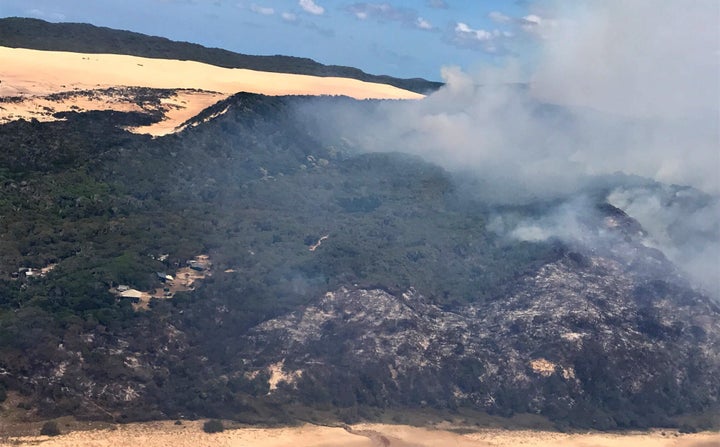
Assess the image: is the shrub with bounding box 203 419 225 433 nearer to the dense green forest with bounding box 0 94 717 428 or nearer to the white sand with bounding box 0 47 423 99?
the dense green forest with bounding box 0 94 717 428

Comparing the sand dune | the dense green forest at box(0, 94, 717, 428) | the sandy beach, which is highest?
the sand dune

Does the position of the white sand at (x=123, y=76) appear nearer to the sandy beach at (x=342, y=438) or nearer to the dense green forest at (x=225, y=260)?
the dense green forest at (x=225, y=260)

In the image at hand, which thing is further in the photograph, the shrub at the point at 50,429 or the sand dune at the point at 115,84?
the sand dune at the point at 115,84

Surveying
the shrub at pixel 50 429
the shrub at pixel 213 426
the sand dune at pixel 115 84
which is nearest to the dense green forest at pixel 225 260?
the shrub at pixel 213 426

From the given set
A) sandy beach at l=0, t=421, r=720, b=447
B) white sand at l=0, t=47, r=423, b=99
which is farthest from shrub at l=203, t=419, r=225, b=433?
white sand at l=0, t=47, r=423, b=99

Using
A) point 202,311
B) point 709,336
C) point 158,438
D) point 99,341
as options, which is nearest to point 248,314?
point 202,311

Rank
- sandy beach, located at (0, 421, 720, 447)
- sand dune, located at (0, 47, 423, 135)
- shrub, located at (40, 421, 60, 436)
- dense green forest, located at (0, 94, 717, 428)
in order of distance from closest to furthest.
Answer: shrub, located at (40, 421, 60, 436) < sandy beach, located at (0, 421, 720, 447) < dense green forest, located at (0, 94, 717, 428) < sand dune, located at (0, 47, 423, 135)

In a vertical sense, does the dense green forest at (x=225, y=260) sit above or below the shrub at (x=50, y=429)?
above
